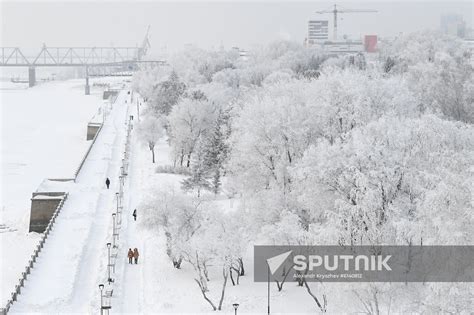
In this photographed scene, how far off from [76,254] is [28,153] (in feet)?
110

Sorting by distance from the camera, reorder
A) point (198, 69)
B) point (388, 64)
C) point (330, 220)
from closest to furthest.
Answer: point (330, 220), point (388, 64), point (198, 69)

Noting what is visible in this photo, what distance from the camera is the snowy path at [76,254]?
81.3 feet

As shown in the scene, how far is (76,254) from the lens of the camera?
29828mm

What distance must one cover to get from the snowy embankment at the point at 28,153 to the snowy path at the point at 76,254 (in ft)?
5.07

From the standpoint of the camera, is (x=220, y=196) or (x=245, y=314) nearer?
(x=245, y=314)

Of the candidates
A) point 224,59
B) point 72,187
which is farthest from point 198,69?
point 72,187

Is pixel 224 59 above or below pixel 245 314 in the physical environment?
above

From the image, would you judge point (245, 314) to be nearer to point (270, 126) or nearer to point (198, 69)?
point (270, 126)

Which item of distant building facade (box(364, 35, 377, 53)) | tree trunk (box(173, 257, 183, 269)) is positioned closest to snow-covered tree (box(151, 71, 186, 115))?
tree trunk (box(173, 257, 183, 269))

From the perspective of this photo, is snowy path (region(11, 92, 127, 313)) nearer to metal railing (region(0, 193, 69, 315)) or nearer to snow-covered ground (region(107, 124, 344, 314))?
metal railing (region(0, 193, 69, 315))

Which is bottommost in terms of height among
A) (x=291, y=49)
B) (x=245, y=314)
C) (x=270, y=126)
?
(x=245, y=314)

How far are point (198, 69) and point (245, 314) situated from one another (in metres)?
73.2

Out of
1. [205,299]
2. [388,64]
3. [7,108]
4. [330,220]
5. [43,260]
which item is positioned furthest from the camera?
[7,108]

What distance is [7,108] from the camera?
113 metres
